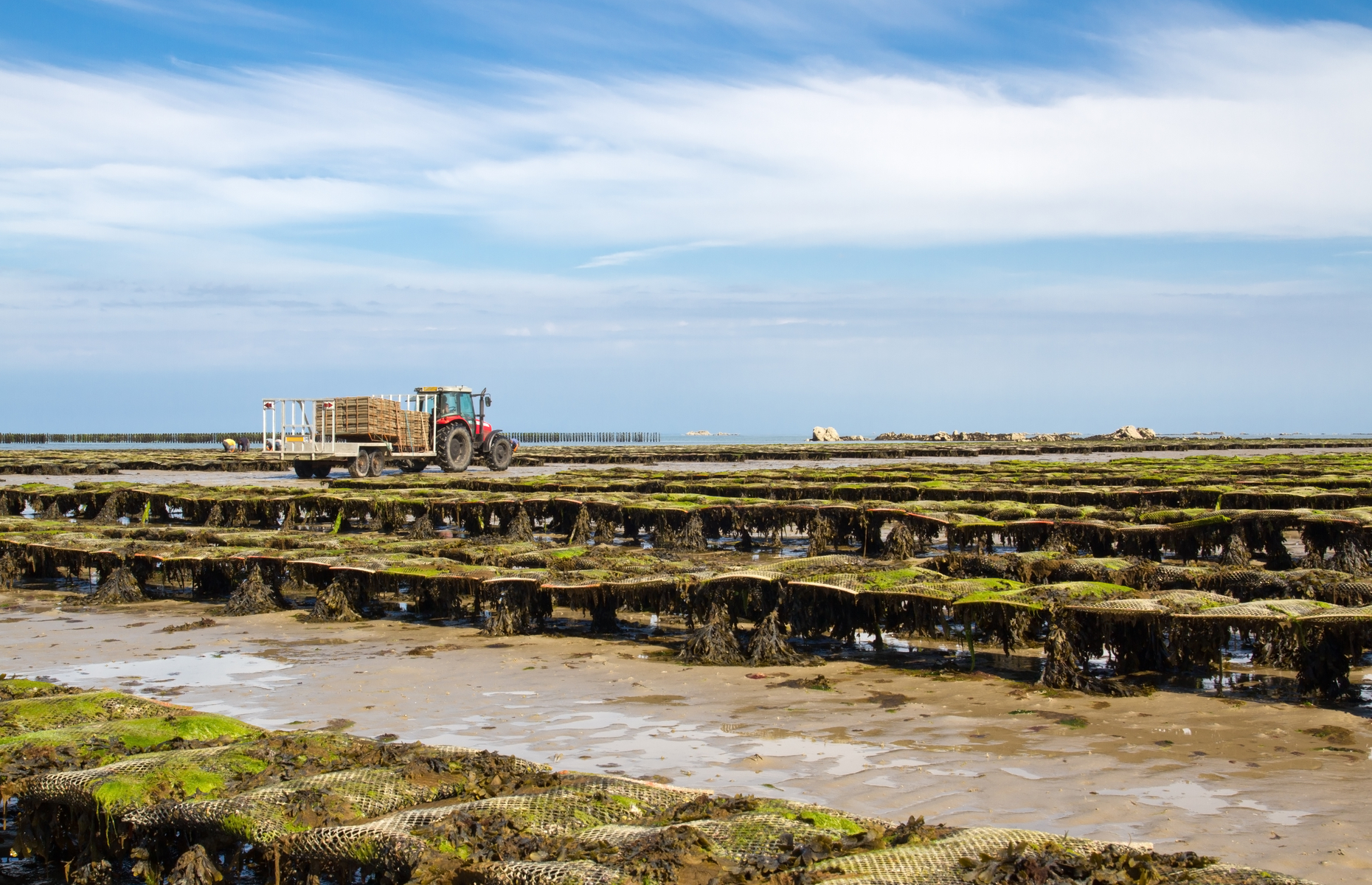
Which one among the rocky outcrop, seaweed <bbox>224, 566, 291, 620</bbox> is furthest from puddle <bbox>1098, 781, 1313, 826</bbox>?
the rocky outcrop

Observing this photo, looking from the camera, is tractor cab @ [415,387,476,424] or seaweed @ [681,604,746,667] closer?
seaweed @ [681,604,746,667]

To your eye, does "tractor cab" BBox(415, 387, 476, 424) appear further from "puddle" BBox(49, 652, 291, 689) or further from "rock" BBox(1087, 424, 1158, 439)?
"rock" BBox(1087, 424, 1158, 439)

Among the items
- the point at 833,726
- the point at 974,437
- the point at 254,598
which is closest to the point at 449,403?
the point at 254,598

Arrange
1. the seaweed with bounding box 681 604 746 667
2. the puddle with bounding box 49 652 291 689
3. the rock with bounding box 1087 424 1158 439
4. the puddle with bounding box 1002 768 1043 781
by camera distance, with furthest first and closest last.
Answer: the rock with bounding box 1087 424 1158 439 → the seaweed with bounding box 681 604 746 667 → the puddle with bounding box 49 652 291 689 → the puddle with bounding box 1002 768 1043 781

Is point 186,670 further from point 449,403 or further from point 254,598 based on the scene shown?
point 449,403

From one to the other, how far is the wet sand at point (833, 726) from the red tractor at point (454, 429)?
2118cm

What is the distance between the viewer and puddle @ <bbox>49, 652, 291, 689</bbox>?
8.82 metres

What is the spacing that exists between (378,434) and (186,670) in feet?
72.1

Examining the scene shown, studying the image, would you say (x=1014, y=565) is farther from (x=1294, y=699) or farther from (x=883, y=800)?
(x=883, y=800)

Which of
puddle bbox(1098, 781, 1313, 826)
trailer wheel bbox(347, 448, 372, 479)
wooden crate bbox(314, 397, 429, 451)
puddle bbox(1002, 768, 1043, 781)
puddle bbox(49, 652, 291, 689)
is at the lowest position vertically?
puddle bbox(49, 652, 291, 689)

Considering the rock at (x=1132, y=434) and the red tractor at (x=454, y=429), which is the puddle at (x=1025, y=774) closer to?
the red tractor at (x=454, y=429)

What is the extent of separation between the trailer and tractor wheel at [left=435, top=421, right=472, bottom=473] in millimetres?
22

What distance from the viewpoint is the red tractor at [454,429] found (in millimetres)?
32188

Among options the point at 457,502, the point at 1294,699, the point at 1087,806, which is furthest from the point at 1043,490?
the point at 1087,806
